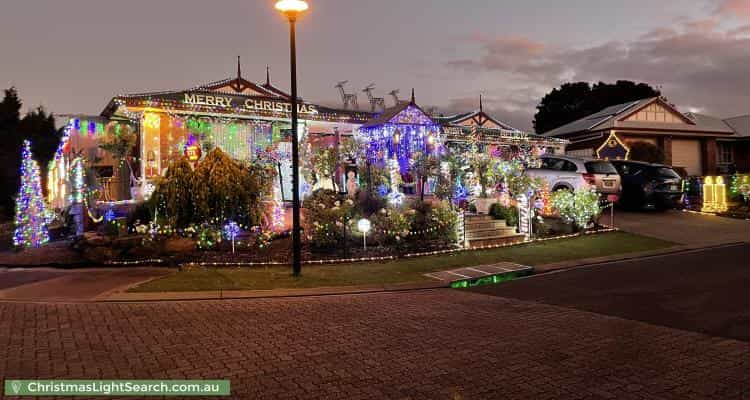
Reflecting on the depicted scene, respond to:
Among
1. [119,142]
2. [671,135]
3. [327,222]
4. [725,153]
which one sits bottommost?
[327,222]

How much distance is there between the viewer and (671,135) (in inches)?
1255

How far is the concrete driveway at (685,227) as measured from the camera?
48.5 ft

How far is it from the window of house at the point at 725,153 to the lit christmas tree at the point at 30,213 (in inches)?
1515

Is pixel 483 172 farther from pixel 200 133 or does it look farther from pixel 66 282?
pixel 66 282

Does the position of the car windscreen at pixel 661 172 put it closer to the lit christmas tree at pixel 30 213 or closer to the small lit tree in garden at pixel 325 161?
the small lit tree in garden at pixel 325 161

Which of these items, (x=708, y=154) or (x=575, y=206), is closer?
(x=575, y=206)

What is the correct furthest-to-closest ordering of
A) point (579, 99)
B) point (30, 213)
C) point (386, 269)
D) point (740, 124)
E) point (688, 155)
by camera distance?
1. point (579, 99)
2. point (740, 124)
3. point (688, 155)
4. point (30, 213)
5. point (386, 269)

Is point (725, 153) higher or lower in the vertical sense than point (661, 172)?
higher

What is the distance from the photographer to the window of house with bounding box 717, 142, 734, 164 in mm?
35312

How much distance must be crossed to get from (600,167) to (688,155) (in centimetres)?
1826

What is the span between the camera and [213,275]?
33.9 ft

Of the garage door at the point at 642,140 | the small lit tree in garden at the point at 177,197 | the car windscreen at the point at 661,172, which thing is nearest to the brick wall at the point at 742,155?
the garage door at the point at 642,140

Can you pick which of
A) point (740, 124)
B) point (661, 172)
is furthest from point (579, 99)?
point (661, 172)

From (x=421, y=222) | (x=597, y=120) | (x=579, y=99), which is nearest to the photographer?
(x=421, y=222)
